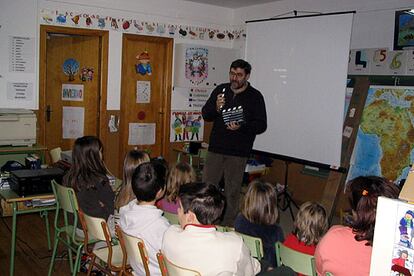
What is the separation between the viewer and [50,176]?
11.2 ft

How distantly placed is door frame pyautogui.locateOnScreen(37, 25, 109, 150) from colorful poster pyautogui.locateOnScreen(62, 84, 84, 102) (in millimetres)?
267

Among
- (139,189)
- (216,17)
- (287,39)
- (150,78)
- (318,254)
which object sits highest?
(216,17)

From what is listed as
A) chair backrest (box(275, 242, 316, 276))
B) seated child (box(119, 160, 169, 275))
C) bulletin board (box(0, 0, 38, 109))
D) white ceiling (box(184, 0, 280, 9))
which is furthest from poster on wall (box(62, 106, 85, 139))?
chair backrest (box(275, 242, 316, 276))

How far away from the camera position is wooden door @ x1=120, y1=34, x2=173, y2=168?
6.35m

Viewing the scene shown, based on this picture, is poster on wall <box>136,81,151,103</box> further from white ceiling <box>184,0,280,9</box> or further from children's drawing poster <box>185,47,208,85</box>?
white ceiling <box>184,0,280,9</box>

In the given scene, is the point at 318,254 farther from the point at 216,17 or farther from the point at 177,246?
the point at 216,17

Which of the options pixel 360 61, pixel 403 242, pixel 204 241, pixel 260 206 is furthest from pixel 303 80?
pixel 403 242

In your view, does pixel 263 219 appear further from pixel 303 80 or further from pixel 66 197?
pixel 303 80

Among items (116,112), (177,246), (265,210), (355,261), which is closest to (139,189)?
(177,246)

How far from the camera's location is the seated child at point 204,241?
6.26ft

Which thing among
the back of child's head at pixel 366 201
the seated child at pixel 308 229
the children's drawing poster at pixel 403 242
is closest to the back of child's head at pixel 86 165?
the seated child at pixel 308 229

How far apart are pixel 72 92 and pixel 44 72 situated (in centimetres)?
62

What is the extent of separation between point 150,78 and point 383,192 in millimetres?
5023

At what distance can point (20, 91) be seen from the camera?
17.9ft
